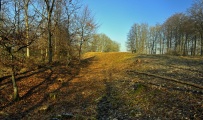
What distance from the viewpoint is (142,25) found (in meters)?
56.9

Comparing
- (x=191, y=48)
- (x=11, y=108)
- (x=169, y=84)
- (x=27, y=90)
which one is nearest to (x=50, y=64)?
(x=27, y=90)

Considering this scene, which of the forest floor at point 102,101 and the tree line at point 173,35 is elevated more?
the tree line at point 173,35

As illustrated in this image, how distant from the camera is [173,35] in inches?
1950

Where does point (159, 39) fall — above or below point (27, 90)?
above

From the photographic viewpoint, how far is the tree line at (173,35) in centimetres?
3766

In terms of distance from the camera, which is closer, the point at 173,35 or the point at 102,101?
the point at 102,101

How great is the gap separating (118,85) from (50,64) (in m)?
10.2

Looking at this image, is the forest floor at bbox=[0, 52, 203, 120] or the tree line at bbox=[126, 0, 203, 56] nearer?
the forest floor at bbox=[0, 52, 203, 120]

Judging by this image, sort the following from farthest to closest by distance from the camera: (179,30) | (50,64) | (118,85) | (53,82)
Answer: (179,30), (50,64), (53,82), (118,85)

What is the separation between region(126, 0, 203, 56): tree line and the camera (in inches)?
1483

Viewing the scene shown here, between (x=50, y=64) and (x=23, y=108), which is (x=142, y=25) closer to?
(x=50, y=64)

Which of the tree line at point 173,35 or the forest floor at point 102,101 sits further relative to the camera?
the tree line at point 173,35

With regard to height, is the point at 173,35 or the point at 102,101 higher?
the point at 173,35

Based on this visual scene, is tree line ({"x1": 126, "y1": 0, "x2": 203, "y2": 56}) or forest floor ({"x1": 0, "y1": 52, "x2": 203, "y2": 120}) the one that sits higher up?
tree line ({"x1": 126, "y1": 0, "x2": 203, "y2": 56})
